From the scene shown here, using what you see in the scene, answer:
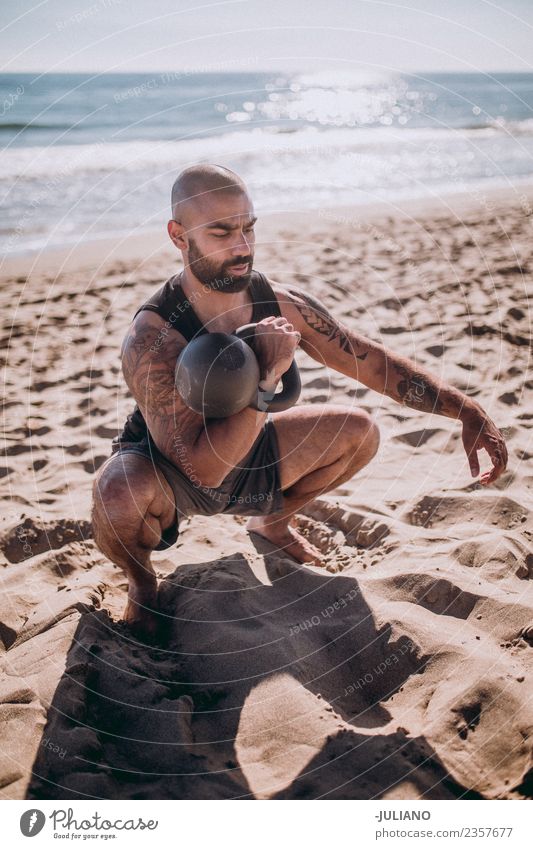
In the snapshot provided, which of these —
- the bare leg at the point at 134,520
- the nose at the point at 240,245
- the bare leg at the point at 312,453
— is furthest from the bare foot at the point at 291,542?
the nose at the point at 240,245

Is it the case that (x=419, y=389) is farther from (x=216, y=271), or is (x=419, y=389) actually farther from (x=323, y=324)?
(x=216, y=271)

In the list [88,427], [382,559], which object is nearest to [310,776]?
[382,559]

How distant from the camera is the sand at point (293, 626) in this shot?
2.20 m

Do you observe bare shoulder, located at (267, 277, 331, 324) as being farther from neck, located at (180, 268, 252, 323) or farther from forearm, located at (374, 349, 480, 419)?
forearm, located at (374, 349, 480, 419)

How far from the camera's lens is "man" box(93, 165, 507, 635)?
2.73 m

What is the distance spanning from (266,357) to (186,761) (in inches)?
55.7

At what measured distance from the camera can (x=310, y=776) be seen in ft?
7.18

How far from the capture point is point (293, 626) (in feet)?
9.26

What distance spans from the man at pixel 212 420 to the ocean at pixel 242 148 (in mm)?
5713

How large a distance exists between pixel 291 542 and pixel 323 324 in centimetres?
107

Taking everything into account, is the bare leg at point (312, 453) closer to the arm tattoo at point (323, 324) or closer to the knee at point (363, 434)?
the knee at point (363, 434)
